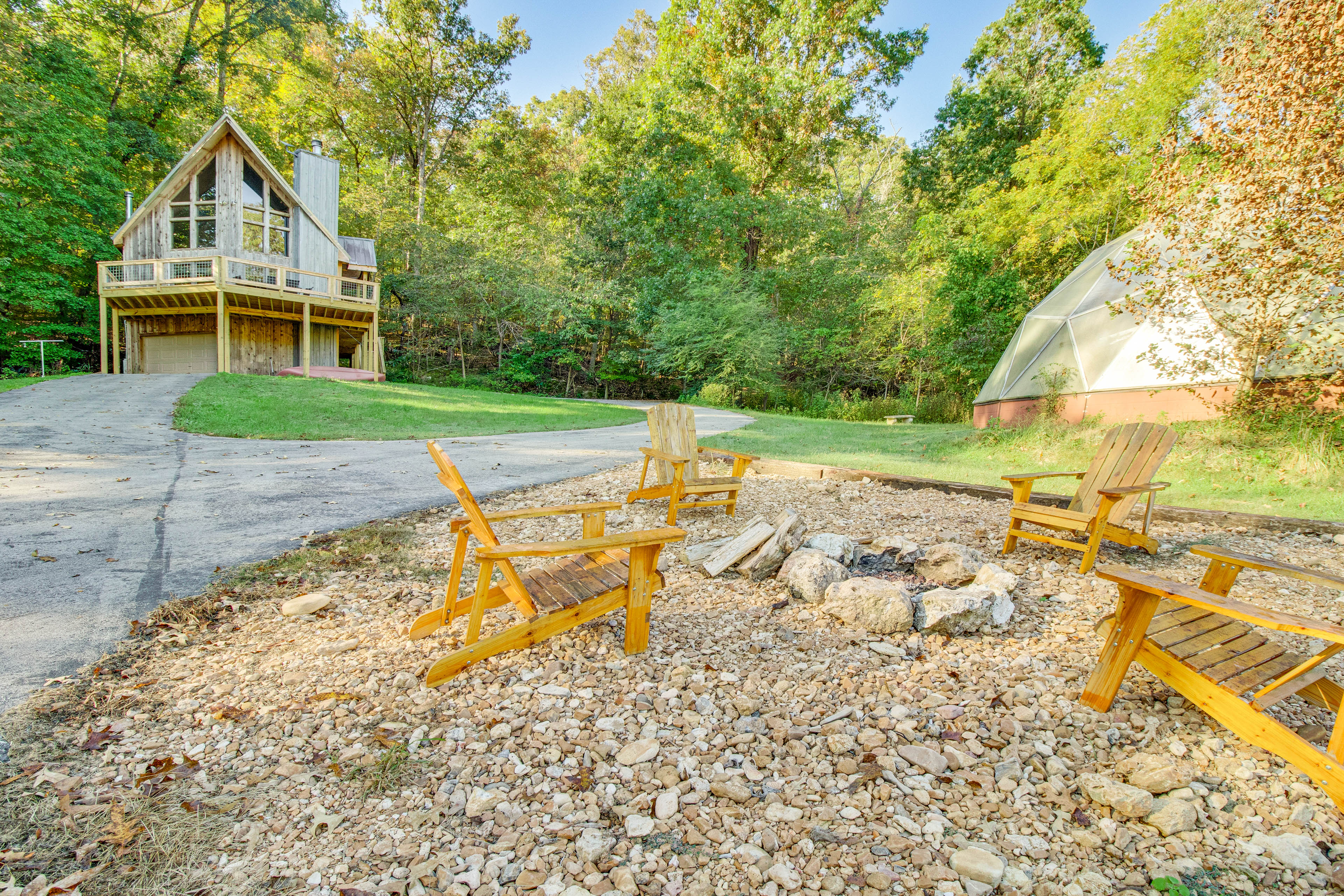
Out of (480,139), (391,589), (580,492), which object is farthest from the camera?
(480,139)

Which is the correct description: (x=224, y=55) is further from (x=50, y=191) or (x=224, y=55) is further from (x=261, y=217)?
(x=261, y=217)

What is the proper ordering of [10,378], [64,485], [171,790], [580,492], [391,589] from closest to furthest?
[171,790] < [391,589] < [64,485] < [580,492] < [10,378]

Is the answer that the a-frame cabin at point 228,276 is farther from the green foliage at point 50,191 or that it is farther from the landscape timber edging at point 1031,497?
the landscape timber edging at point 1031,497

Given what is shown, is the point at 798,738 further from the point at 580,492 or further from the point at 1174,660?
the point at 580,492

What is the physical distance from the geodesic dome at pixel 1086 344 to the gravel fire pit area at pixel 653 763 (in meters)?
7.93

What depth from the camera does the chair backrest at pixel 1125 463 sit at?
423 cm

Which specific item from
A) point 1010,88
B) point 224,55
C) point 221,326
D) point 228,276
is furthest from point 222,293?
point 1010,88

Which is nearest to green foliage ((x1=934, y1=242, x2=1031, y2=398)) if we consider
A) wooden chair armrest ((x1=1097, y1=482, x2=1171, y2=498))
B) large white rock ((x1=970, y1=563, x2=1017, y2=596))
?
wooden chair armrest ((x1=1097, y1=482, x2=1171, y2=498))

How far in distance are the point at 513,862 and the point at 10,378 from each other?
22.0 m

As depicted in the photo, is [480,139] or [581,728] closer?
[581,728]

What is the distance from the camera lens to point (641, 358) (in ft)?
77.7

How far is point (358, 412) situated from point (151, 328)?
12.3 metres

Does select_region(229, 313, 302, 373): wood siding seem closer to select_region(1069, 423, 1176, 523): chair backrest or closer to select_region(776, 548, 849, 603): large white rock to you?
select_region(776, 548, 849, 603): large white rock

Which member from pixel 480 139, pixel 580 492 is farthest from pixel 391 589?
pixel 480 139
